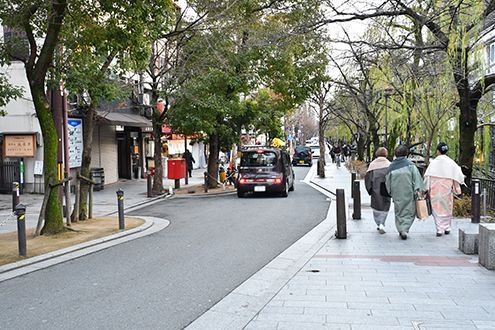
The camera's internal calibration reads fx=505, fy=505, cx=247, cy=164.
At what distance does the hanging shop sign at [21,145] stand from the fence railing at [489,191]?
16.0m

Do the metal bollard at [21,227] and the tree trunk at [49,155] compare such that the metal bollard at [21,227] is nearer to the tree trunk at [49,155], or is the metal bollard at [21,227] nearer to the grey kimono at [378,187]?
the tree trunk at [49,155]

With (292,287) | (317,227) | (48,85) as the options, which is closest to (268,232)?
(317,227)

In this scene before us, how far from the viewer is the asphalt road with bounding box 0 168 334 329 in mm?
5336

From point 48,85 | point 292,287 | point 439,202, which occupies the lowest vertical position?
point 292,287

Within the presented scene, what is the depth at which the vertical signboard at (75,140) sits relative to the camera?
68.1ft

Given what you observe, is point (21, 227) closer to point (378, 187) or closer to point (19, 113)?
point (378, 187)

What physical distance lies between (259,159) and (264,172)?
81cm

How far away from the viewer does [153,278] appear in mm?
6910

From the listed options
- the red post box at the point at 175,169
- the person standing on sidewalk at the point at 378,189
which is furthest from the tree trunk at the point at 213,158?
the person standing on sidewalk at the point at 378,189

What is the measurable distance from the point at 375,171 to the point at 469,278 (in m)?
3.74

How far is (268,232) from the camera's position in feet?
35.2

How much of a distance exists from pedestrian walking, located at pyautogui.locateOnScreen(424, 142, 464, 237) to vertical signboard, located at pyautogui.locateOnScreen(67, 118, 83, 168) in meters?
15.4

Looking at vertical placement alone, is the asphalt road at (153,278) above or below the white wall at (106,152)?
below

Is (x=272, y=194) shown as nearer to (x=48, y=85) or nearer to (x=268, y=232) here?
(x=268, y=232)
